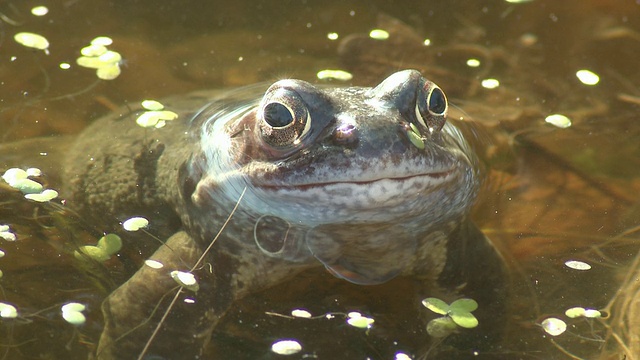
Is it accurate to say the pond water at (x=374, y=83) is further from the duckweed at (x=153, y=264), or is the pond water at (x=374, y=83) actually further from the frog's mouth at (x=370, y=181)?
the frog's mouth at (x=370, y=181)

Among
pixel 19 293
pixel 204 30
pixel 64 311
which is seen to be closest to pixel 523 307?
pixel 64 311

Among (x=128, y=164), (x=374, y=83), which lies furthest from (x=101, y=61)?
(x=374, y=83)

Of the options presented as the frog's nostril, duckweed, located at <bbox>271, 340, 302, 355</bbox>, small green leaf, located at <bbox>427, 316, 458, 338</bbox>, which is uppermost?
the frog's nostril

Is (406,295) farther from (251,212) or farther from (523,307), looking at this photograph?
(251,212)

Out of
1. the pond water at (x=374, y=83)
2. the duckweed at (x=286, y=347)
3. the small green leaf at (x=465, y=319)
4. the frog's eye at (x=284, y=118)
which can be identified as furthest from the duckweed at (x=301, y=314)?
the frog's eye at (x=284, y=118)

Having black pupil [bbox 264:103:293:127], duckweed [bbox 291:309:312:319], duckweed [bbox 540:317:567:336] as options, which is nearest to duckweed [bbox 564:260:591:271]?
duckweed [bbox 540:317:567:336]

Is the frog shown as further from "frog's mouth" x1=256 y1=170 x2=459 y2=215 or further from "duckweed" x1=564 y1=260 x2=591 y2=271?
"duckweed" x1=564 y1=260 x2=591 y2=271

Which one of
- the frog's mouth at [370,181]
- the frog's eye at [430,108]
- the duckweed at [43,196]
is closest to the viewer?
the frog's mouth at [370,181]
